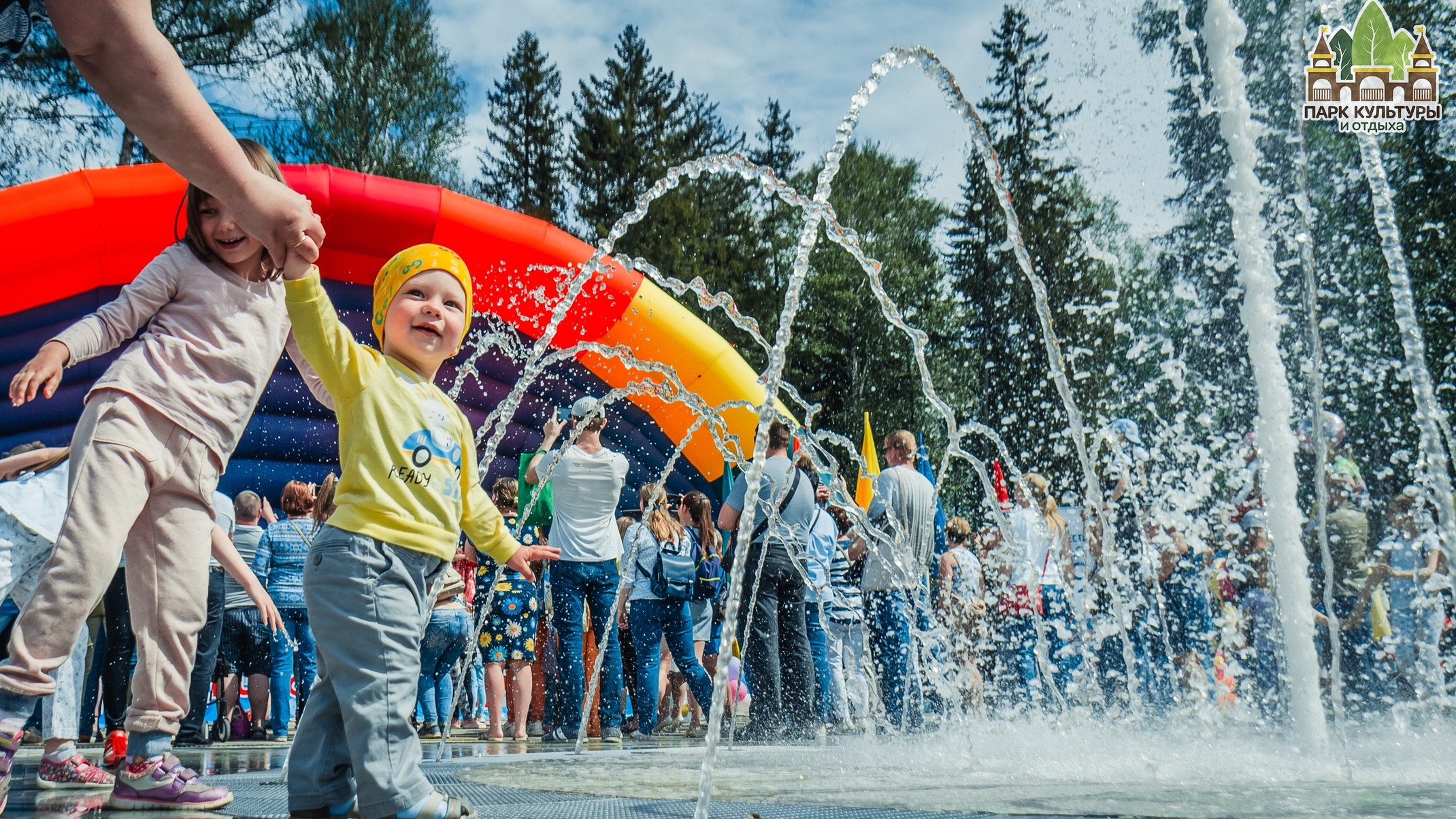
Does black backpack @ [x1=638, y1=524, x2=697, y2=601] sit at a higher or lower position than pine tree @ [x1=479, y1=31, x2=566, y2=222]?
lower

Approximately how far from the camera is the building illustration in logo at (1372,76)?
5.67m

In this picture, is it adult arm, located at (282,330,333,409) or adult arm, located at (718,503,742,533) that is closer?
adult arm, located at (282,330,333,409)

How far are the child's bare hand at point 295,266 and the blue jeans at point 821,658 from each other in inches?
195

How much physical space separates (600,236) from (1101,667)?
→ 1013 inches

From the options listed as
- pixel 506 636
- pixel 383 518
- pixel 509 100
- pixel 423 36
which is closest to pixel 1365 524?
pixel 506 636

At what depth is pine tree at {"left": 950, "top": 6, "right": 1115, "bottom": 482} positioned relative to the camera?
2528 cm

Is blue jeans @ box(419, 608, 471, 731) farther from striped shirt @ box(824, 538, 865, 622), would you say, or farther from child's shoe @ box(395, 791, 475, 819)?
child's shoe @ box(395, 791, 475, 819)

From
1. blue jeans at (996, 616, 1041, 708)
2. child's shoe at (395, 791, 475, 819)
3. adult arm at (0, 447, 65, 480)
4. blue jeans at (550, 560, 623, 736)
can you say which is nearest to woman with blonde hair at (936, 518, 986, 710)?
blue jeans at (996, 616, 1041, 708)

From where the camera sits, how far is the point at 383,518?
211 centimetres

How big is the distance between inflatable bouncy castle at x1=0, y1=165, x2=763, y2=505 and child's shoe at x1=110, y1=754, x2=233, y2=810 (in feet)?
18.1

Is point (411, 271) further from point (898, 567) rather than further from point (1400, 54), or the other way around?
point (1400, 54)

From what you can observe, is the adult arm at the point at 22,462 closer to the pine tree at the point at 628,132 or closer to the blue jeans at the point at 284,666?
the blue jeans at the point at 284,666

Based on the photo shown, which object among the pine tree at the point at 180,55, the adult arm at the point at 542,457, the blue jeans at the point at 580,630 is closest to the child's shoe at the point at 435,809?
the blue jeans at the point at 580,630

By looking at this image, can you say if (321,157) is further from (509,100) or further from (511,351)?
(511,351)
